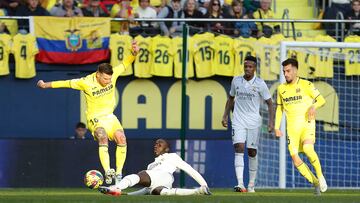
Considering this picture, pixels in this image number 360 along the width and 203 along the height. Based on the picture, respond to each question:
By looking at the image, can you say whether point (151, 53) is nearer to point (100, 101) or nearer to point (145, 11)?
point (145, 11)

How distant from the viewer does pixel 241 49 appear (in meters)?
25.2

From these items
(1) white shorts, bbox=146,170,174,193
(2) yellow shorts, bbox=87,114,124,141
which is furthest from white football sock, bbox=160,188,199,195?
(2) yellow shorts, bbox=87,114,124,141

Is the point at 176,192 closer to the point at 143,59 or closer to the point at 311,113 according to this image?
the point at 311,113

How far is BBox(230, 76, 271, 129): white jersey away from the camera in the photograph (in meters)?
21.6

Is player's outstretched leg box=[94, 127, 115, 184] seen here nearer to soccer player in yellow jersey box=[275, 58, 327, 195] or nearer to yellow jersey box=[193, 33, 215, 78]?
soccer player in yellow jersey box=[275, 58, 327, 195]

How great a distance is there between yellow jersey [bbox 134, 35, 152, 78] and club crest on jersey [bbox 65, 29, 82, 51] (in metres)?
1.10

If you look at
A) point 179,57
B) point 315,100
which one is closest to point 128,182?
point 315,100

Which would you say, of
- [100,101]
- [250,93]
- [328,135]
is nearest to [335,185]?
[328,135]

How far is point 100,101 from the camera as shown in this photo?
2028 centimetres

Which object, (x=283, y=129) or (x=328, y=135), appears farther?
(x=328, y=135)

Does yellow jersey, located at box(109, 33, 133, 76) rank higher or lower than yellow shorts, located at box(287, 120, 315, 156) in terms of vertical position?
higher

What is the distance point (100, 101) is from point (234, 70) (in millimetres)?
5540

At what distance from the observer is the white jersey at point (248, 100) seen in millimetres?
21578

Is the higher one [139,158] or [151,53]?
[151,53]
